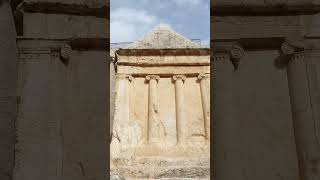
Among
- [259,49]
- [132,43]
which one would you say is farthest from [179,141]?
[259,49]

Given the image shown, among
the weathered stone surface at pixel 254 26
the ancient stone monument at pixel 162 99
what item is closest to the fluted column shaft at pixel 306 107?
the weathered stone surface at pixel 254 26

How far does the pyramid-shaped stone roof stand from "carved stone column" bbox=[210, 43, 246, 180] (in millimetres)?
17343

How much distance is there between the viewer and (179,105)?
73.3 feet

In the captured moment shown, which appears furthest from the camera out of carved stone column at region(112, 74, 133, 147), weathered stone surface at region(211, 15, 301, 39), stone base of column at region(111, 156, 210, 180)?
carved stone column at region(112, 74, 133, 147)

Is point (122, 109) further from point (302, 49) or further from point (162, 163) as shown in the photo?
point (302, 49)

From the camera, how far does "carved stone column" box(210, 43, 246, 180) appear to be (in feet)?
17.6

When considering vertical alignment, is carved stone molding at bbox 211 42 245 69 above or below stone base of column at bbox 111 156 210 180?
above

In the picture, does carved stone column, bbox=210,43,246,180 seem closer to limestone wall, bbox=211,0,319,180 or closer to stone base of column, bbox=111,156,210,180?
limestone wall, bbox=211,0,319,180

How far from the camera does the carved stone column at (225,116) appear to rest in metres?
5.36

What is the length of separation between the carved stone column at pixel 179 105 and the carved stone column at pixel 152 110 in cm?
91

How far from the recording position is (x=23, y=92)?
5.30 m

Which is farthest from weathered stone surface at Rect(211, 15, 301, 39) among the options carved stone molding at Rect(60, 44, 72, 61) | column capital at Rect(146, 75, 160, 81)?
column capital at Rect(146, 75, 160, 81)

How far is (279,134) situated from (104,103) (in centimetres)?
196

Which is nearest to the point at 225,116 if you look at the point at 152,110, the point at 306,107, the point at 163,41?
the point at 306,107
